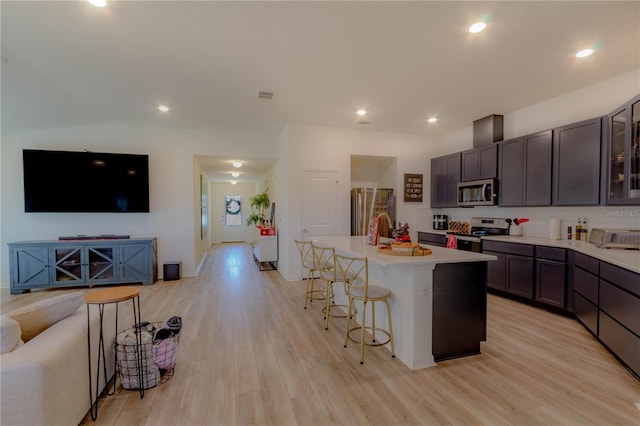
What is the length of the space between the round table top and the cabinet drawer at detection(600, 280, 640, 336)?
372 cm

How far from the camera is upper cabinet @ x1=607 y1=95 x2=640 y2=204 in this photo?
2.77 metres

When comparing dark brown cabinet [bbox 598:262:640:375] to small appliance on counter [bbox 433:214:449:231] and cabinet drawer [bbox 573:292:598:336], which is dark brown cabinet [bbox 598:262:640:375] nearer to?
A: cabinet drawer [bbox 573:292:598:336]

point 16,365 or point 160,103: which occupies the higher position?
point 160,103

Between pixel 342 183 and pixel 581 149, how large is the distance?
11.4ft

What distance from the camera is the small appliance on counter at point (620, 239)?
2.87 m

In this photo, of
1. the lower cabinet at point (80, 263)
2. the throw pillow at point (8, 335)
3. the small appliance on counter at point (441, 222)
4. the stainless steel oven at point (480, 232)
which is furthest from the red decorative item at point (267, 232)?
the throw pillow at point (8, 335)

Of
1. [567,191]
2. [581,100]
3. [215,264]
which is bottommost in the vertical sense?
[215,264]

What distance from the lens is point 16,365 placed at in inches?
53.6

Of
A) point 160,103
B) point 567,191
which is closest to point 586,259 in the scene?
point 567,191

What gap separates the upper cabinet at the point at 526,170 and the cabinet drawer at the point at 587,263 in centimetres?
91

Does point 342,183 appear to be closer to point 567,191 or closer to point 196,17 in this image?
point 567,191

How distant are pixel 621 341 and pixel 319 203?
13.6ft

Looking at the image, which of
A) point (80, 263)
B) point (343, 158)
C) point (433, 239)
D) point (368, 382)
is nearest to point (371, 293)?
point (368, 382)

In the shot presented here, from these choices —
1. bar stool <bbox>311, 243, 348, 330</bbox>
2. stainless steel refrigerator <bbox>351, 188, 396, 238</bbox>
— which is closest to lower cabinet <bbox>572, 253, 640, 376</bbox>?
bar stool <bbox>311, 243, 348, 330</bbox>
